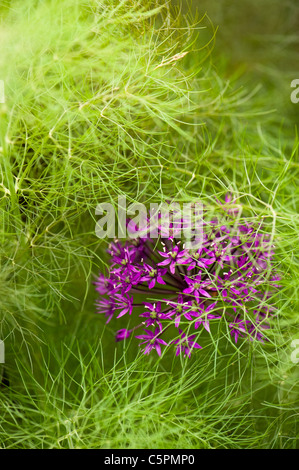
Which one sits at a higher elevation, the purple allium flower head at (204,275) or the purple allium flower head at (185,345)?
the purple allium flower head at (204,275)

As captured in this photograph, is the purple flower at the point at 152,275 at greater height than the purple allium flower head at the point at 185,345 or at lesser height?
greater

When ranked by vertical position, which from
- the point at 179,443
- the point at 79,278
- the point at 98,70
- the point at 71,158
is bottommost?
the point at 179,443

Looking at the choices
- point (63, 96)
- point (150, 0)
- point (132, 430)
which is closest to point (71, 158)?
point (63, 96)

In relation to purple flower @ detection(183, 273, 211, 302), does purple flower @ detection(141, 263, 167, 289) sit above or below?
above

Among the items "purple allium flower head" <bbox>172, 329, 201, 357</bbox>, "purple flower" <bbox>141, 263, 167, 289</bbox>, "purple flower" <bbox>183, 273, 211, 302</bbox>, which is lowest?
"purple allium flower head" <bbox>172, 329, 201, 357</bbox>

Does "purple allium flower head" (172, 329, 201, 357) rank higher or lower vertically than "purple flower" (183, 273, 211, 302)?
lower

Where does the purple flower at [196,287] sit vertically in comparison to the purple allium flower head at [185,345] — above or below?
above

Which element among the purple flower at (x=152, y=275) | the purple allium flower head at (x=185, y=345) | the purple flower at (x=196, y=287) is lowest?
the purple allium flower head at (x=185, y=345)

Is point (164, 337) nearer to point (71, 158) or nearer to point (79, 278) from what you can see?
point (79, 278)
